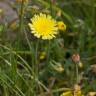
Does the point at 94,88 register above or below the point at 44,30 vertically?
below

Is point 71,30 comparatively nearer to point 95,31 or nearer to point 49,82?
point 95,31

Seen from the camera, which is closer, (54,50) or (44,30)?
(44,30)

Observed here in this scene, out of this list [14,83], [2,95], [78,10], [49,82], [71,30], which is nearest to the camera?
[14,83]

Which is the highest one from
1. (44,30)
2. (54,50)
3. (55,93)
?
(44,30)

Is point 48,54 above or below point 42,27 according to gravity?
below

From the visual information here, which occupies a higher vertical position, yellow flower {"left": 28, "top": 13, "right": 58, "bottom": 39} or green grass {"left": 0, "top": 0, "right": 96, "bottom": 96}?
yellow flower {"left": 28, "top": 13, "right": 58, "bottom": 39}

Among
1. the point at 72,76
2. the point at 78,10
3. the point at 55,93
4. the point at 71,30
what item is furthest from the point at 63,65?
the point at 78,10

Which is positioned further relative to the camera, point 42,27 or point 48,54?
point 48,54

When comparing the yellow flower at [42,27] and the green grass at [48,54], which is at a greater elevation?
the yellow flower at [42,27]
